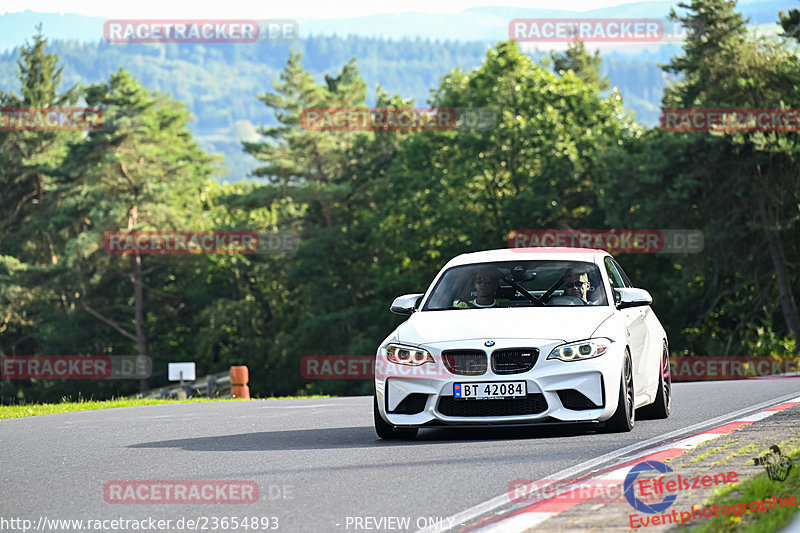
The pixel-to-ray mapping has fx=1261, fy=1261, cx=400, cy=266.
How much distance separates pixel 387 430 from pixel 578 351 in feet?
5.90

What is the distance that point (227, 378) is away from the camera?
194 ft

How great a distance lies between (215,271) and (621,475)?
2894 inches

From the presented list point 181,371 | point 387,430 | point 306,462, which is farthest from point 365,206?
point 306,462

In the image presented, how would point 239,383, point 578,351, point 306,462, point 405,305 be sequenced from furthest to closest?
point 239,383
point 405,305
point 578,351
point 306,462

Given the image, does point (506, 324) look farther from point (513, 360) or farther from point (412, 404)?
point (412, 404)

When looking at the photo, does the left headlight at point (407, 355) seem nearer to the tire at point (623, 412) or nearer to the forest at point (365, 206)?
the tire at point (623, 412)

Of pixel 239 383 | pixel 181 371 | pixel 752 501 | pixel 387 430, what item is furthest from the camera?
pixel 181 371

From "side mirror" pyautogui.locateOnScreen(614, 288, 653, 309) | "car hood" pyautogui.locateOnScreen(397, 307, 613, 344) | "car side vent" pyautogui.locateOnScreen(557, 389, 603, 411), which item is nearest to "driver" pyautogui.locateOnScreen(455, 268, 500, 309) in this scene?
"car hood" pyautogui.locateOnScreen(397, 307, 613, 344)

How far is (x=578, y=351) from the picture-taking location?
407 inches

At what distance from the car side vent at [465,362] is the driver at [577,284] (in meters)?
1.59

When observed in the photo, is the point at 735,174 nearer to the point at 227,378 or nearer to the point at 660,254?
the point at 660,254

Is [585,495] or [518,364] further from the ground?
[518,364]

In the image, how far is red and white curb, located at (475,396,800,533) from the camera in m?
6.05

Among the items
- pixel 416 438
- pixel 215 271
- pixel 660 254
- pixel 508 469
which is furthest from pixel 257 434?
pixel 215 271
